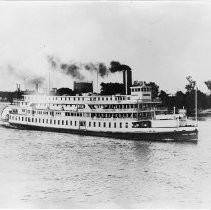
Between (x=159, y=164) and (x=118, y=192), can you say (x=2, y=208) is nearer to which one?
(x=118, y=192)

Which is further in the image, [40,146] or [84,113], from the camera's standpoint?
[84,113]

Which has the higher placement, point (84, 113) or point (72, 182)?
point (84, 113)

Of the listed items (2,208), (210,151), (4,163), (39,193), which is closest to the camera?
(2,208)

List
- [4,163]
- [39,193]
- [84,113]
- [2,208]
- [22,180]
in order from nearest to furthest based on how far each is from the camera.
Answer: [2,208] → [39,193] → [22,180] → [4,163] → [84,113]

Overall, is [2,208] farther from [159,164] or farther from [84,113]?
[84,113]

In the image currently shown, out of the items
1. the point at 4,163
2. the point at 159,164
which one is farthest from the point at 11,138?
the point at 159,164

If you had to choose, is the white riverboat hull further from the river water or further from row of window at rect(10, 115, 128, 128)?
the river water

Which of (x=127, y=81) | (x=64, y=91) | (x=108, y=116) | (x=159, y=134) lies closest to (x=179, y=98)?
(x=127, y=81)
